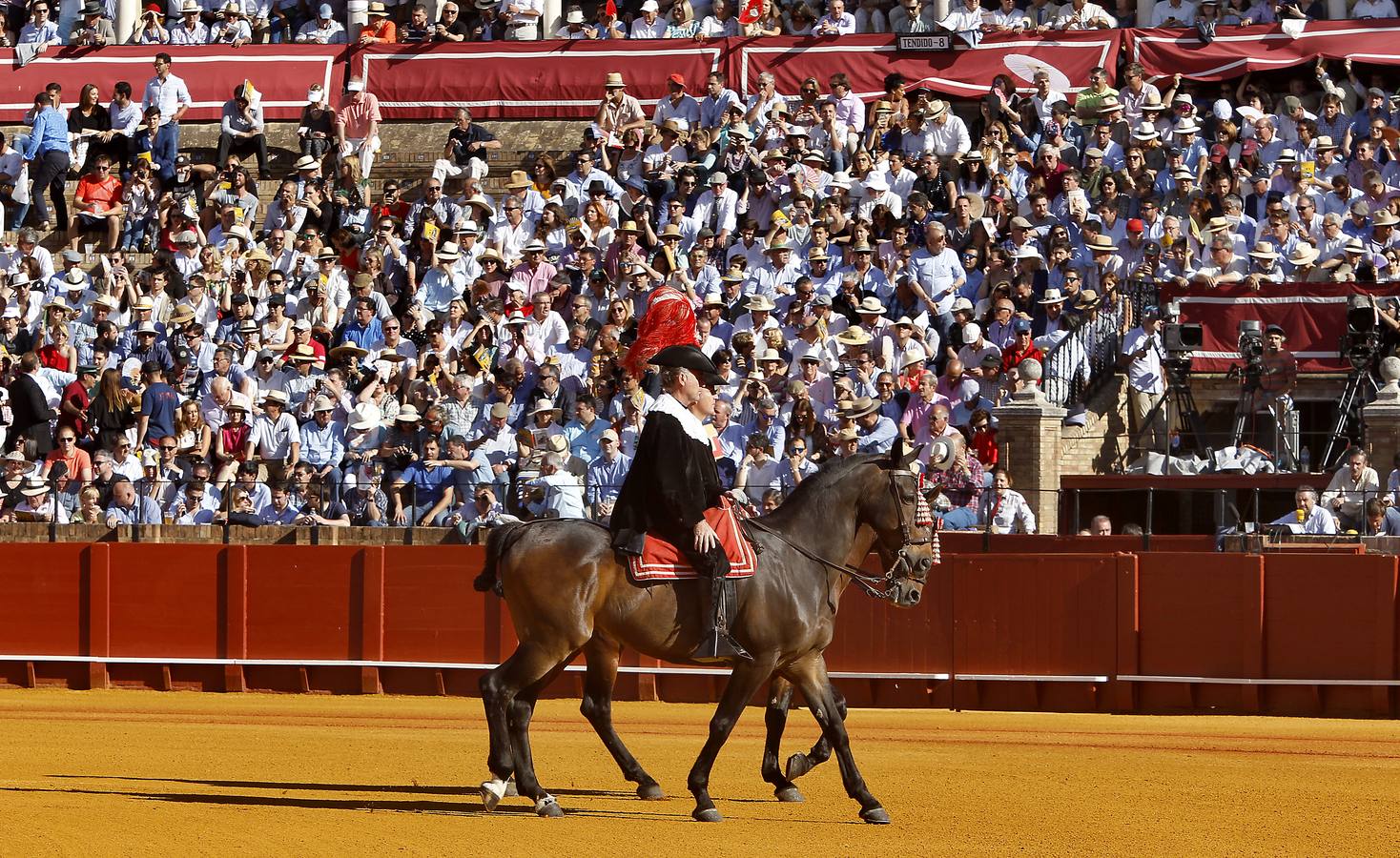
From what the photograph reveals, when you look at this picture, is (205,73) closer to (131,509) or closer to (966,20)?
(966,20)

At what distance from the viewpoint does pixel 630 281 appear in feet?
67.3

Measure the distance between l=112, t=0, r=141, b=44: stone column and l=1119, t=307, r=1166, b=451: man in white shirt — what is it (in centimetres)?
1542

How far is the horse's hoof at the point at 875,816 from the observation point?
9898 mm

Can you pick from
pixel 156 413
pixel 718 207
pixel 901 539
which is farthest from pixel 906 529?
pixel 718 207

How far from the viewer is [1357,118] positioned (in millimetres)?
21422

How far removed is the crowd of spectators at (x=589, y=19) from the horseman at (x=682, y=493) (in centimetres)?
1516

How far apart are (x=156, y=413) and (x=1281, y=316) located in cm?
1014

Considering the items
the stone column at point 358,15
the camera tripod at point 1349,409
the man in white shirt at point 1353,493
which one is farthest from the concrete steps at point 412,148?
the man in white shirt at point 1353,493

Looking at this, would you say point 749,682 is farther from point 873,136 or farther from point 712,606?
point 873,136

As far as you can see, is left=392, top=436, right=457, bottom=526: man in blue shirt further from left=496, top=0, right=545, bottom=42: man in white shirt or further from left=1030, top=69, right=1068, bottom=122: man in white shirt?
left=496, top=0, right=545, bottom=42: man in white shirt

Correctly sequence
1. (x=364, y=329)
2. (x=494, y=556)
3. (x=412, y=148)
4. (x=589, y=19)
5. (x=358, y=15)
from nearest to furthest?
1. (x=494, y=556)
2. (x=364, y=329)
3. (x=412, y=148)
4. (x=358, y=15)
5. (x=589, y=19)

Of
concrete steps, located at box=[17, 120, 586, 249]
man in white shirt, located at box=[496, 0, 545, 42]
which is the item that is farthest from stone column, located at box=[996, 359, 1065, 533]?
man in white shirt, located at box=[496, 0, 545, 42]

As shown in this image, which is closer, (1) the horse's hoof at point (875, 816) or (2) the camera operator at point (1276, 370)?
(1) the horse's hoof at point (875, 816)

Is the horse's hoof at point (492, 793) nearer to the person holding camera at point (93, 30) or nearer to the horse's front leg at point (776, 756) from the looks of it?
the horse's front leg at point (776, 756)
